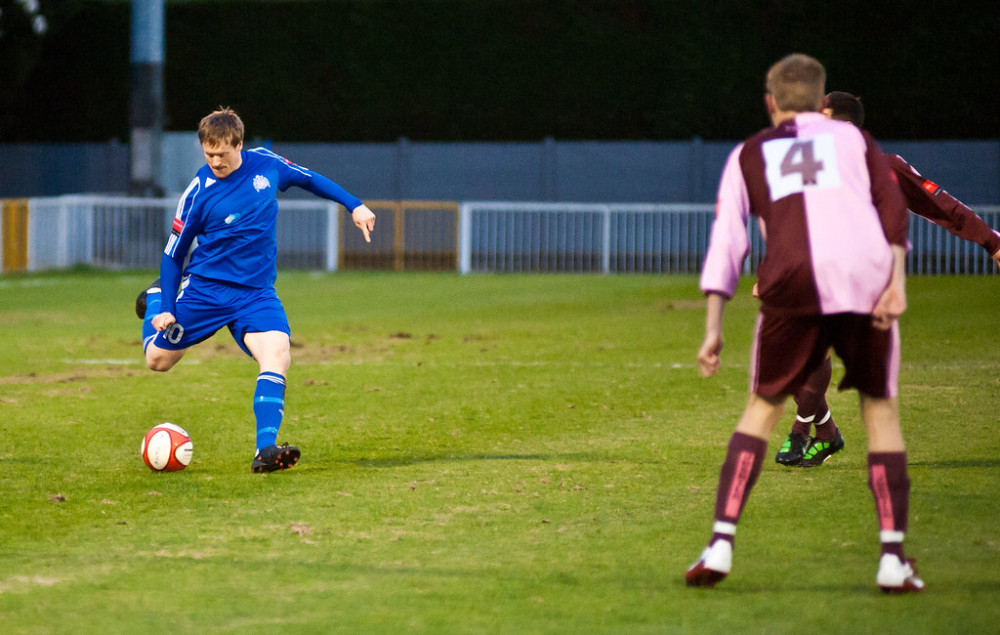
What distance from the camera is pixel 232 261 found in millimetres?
7070

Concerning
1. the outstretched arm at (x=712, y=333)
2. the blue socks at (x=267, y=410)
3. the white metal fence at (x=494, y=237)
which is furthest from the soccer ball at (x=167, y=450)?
the white metal fence at (x=494, y=237)

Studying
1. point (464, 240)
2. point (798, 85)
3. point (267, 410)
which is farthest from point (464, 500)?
point (464, 240)

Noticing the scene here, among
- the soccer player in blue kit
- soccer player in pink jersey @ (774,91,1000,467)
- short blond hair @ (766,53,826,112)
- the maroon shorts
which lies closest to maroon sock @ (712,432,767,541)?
the maroon shorts

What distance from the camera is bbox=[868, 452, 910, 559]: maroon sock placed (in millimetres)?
4473

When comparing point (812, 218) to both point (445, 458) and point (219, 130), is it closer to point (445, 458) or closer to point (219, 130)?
point (445, 458)

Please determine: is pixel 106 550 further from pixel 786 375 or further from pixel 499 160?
pixel 499 160

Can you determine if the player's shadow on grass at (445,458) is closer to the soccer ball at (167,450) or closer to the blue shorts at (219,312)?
the soccer ball at (167,450)

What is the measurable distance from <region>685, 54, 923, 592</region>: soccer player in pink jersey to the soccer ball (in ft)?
10.4

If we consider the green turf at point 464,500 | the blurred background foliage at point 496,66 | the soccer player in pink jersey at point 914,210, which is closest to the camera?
the green turf at point 464,500

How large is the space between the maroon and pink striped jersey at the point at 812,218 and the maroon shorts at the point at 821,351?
77 mm

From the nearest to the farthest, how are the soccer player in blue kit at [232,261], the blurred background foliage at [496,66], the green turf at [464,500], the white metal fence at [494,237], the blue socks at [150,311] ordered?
the green turf at [464,500], the soccer player in blue kit at [232,261], the blue socks at [150,311], the white metal fence at [494,237], the blurred background foliage at [496,66]

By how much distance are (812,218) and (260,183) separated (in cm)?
352

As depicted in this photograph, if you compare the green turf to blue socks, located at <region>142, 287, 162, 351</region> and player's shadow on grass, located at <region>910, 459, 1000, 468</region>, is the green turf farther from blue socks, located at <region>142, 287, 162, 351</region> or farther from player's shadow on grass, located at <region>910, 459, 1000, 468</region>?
blue socks, located at <region>142, 287, 162, 351</region>

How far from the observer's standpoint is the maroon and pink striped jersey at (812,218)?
4430 mm
